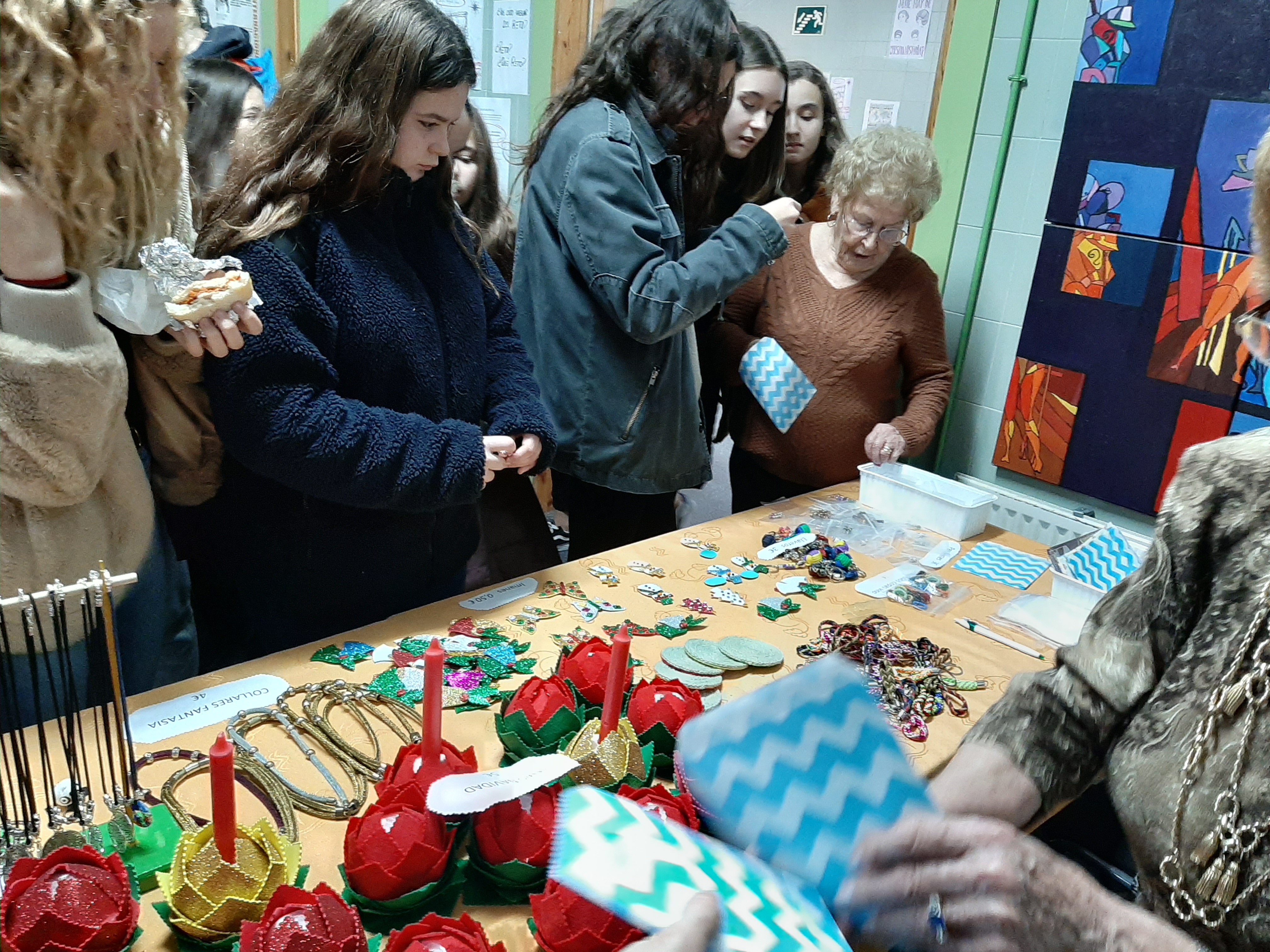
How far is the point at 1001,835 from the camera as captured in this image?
2.57 ft

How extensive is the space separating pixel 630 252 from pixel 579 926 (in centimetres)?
137

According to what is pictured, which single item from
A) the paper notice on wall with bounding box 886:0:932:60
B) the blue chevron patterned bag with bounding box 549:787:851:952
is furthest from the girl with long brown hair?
the blue chevron patterned bag with bounding box 549:787:851:952

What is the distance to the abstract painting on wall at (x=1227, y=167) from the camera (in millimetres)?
2342

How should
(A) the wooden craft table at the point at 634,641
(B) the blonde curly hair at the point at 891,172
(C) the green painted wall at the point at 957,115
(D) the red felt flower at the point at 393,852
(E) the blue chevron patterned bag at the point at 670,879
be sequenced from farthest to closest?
(C) the green painted wall at the point at 957,115
(B) the blonde curly hair at the point at 891,172
(A) the wooden craft table at the point at 634,641
(D) the red felt flower at the point at 393,852
(E) the blue chevron patterned bag at the point at 670,879

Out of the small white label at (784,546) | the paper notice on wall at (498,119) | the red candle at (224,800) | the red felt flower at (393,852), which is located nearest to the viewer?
the red candle at (224,800)

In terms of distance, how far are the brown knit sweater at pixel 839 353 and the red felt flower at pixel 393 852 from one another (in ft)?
5.54

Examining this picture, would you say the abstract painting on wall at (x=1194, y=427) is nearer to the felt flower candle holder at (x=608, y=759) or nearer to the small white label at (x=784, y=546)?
the small white label at (x=784, y=546)

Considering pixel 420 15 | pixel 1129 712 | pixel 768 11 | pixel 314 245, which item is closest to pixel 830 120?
pixel 768 11

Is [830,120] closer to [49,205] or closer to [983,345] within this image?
[983,345]

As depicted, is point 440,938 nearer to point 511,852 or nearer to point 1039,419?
point 511,852

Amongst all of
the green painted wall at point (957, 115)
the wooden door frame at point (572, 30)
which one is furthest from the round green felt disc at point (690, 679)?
the wooden door frame at point (572, 30)

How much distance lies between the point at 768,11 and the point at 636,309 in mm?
1748

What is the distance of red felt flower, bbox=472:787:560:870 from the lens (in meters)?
0.98

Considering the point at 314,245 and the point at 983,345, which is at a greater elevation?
the point at 314,245
